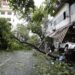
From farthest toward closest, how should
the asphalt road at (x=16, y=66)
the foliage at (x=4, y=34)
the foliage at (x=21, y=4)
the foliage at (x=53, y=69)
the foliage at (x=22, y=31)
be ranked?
the foliage at (x=22, y=31), the foliage at (x=4, y=34), the foliage at (x=21, y=4), the asphalt road at (x=16, y=66), the foliage at (x=53, y=69)

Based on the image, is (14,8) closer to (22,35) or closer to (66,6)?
(66,6)

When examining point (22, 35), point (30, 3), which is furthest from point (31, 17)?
point (30, 3)

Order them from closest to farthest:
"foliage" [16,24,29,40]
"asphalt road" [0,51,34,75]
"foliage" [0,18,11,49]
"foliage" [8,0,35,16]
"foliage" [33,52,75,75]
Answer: "foliage" [33,52,75,75], "asphalt road" [0,51,34,75], "foliage" [8,0,35,16], "foliage" [0,18,11,49], "foliage" [16,24,29,40]

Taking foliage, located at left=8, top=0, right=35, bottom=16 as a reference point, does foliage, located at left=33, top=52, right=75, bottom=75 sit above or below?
below

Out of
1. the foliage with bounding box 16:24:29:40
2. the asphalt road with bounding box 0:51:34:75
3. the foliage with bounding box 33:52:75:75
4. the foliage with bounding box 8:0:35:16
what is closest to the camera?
the foliage with bounding box 33:52:75:75

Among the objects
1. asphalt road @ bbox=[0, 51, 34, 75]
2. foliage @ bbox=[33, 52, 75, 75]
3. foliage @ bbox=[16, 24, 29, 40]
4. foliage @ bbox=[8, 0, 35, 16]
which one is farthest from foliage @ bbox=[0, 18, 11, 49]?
foliage @ bbox=[8, 0, 35, 16]

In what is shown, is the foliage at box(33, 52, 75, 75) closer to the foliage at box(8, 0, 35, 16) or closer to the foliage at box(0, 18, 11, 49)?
the foliage at box(8, 0, 35, 16)

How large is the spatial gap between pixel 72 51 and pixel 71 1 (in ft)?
23.8

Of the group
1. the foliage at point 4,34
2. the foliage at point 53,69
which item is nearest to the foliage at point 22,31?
the foliage at point 4,34

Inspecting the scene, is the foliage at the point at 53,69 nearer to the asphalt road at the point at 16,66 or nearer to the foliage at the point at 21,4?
the asphalt road at the point at 16,66

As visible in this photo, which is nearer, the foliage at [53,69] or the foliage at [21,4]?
the foliage at [53,69]

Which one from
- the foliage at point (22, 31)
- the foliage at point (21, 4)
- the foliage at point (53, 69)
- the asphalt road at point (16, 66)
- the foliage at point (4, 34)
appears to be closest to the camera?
the foliage at point (53, 69)

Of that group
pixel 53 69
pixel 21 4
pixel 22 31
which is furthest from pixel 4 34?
pixel 21 4

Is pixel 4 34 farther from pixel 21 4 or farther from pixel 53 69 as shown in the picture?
pixel 21 4
